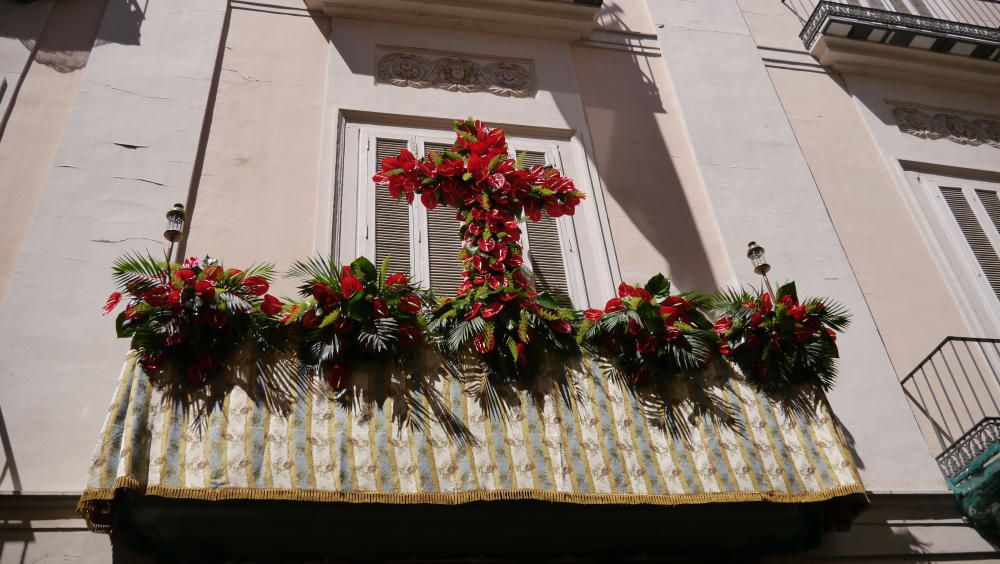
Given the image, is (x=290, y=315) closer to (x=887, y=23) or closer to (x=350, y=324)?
(x=350, y=324)

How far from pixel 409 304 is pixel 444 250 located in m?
1.43

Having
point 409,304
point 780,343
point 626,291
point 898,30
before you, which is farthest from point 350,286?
point 898,30

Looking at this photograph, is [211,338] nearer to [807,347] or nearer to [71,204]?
[71,204]

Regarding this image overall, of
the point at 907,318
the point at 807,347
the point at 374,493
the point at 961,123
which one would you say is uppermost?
the point at 961,123

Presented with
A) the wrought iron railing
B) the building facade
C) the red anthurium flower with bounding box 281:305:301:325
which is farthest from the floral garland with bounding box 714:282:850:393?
the red anthurium flower with bounding box 281:305:301:325

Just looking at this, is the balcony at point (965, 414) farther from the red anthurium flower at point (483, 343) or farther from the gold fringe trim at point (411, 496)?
the red anthurium flower at point (483, 343)

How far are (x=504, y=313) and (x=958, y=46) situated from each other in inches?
258

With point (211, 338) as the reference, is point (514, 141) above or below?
above

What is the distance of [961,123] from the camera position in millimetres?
8891

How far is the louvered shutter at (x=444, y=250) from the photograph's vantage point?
640cm

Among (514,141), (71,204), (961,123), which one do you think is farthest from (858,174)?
(71,204)

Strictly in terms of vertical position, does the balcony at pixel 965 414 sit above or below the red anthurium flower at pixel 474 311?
below

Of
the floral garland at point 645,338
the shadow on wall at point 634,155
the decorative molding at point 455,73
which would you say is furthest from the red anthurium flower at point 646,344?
the decorative molding at point 455,73

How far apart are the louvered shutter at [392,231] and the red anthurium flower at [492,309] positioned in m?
1.25
